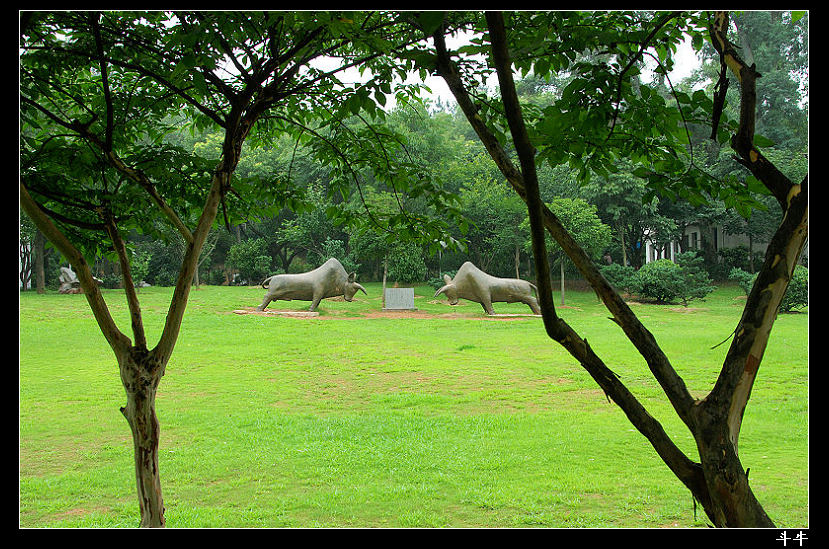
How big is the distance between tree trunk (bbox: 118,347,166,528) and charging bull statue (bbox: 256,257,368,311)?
1062 centimetres

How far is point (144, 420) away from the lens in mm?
2215

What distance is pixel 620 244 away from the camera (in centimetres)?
1730

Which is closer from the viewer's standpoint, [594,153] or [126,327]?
[594,153]

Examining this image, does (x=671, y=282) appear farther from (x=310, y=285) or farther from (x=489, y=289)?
(x=310, y=285)

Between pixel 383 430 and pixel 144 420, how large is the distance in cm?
348

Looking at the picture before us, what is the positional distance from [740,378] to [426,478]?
3.12 meters

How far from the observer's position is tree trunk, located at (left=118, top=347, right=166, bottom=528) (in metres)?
2.19

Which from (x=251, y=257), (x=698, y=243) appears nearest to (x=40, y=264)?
(x=251, y=257)

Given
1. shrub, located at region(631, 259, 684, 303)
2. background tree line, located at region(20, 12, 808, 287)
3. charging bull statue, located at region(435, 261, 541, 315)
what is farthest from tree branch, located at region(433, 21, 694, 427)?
shrub, located at region(631, 259, 684, 303)

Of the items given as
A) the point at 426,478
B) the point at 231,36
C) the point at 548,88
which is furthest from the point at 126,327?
the point at 548,88

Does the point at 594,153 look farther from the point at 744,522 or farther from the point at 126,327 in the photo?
the point at 126,327

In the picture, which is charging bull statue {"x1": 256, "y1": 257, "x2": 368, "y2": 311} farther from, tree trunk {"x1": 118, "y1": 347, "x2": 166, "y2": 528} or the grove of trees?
tree trunk {"x1": 118, "y1": 347, "x2": 166, "y2": 528}

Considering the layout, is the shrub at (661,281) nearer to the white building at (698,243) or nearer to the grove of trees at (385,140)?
the white building at (698,243)

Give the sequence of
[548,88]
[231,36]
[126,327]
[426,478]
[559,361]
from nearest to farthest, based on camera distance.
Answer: [231,36] → [426,478] → [559,361] → [126,327] → [548,88]
